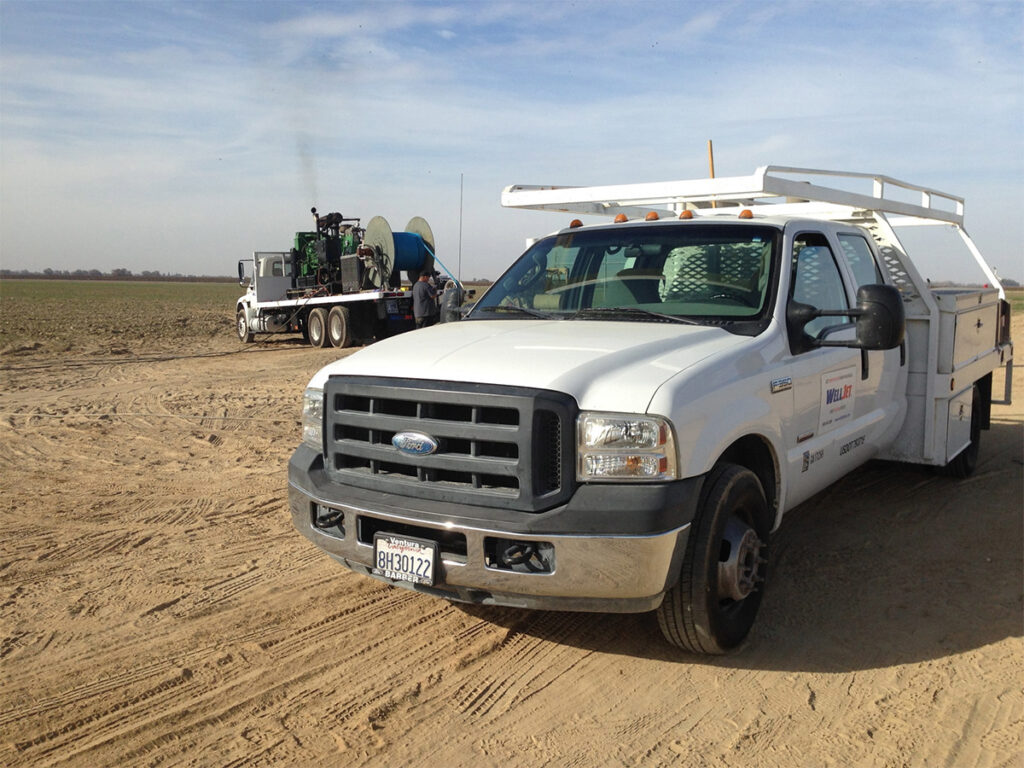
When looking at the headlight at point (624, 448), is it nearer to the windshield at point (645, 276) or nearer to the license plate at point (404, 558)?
the license plate at point (404, 558)

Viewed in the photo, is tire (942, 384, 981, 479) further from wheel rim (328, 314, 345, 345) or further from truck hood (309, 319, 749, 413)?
wheel rim (328, 314, 345, 345)

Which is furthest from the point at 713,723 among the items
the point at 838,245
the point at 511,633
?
the point at 838,245

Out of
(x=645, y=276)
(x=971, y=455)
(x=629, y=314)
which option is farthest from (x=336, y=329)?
(x=629, y=314)

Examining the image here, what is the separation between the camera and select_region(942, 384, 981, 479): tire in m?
6.86

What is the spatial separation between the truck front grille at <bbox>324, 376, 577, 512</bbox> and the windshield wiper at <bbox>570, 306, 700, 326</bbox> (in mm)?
1164

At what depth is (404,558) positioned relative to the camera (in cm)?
366

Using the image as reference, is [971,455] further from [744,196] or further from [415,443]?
[415,443]

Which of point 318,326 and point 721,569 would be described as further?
point 318,326

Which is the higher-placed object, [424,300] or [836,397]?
[424,300]

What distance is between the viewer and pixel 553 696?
11.8ft

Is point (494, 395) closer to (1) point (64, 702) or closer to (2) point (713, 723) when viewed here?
(2) point (713, 723)

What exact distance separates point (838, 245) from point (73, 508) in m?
5.31

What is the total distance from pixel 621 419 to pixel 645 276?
1.62 meters

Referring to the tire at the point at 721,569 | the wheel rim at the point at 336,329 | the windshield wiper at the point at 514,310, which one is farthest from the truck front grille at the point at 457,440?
the wheel rim at the point at 336,329
